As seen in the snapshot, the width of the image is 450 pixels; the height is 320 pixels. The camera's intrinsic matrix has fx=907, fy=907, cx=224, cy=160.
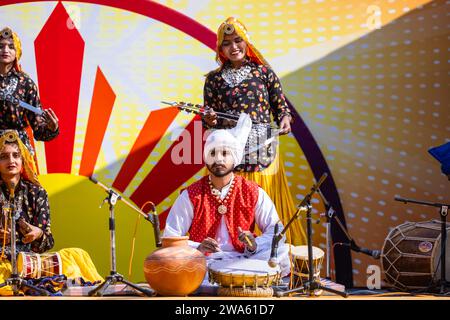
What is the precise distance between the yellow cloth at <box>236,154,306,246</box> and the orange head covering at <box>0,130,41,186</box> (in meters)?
1.61

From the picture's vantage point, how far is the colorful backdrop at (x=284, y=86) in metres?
7.36

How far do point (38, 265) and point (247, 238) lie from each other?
1485mm

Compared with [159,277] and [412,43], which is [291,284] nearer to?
[159,277]

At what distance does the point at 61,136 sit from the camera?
746cm

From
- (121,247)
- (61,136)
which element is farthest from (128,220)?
(61,136)

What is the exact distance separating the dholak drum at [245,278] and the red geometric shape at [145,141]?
2.15 meters

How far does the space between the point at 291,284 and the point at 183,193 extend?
3.20 ft

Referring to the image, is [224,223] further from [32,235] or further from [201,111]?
[32,235]

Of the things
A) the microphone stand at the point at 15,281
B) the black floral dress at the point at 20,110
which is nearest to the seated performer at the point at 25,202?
the black floral dress at the point at 20,110

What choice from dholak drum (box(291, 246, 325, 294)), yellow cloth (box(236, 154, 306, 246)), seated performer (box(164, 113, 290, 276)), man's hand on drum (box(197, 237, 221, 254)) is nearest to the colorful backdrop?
yellow cloth (box(236, 154, 306, 246))

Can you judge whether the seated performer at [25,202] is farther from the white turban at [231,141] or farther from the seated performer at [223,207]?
the white turban at [231,141]

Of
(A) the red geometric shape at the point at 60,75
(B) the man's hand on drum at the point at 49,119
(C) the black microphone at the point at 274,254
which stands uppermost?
(A) the red geometric shape at the point at 60,75

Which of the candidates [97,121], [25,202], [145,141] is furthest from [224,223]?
[97,121]

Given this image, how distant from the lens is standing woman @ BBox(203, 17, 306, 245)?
6520mm
